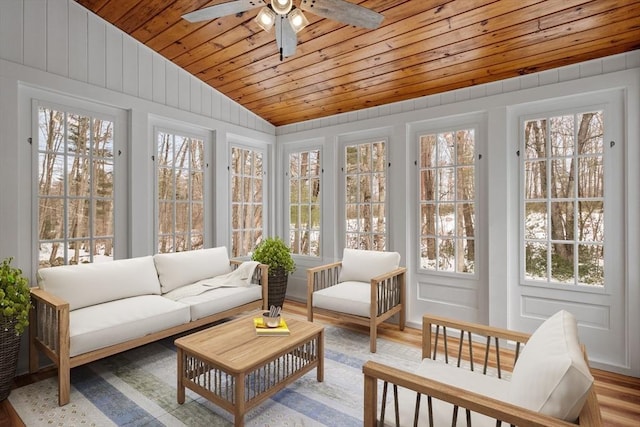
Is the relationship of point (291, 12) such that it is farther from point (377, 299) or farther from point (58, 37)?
point (377, 299)

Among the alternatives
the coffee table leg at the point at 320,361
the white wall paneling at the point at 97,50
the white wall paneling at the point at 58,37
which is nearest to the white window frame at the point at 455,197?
the coffee table leg at the point at 320,361

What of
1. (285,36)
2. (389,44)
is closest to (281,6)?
(285,36)

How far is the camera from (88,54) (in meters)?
3.03

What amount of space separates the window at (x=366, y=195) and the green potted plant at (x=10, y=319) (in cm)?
316

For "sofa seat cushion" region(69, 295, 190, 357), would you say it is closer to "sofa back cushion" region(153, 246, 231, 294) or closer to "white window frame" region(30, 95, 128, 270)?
"sofa back cushion" region(153, 246, 231, 294)

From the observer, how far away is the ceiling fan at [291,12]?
1851 mm

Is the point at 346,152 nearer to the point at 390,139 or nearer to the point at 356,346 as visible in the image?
the point at 390,139

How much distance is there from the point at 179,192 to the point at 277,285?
1592mm

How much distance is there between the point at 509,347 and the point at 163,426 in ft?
9.69

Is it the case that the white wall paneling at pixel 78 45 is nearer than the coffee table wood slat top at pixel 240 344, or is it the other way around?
the coffee table wood slat top at pixel 240 344

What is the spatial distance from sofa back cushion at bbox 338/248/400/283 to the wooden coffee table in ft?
4.22

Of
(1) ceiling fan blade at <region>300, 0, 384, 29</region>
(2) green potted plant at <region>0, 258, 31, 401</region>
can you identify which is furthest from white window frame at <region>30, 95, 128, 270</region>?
(1) ceiling fan blade at <region>300, 0, 384, 29</region>

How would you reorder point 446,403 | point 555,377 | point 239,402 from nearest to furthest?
point 555,377
point 446,403
point 239,402

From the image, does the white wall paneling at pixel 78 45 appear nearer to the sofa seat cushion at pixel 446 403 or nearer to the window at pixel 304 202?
the window at pixel 304 202
